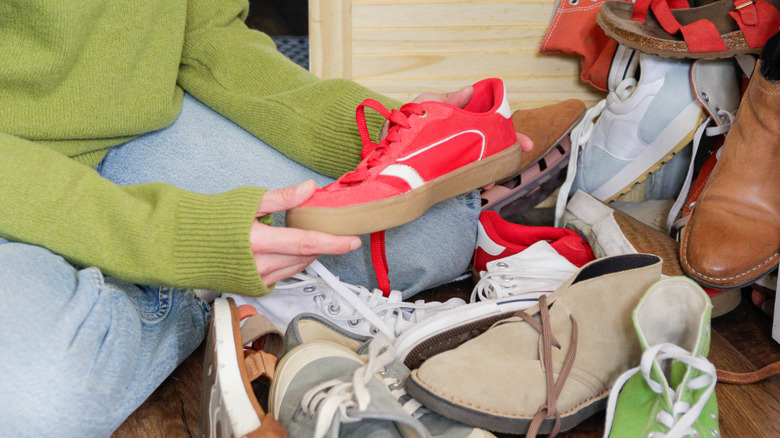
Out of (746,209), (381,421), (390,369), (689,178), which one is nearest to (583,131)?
(689,178)

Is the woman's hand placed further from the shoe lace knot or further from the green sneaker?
the green sneaker

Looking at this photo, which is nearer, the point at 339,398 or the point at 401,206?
the point at 339,398

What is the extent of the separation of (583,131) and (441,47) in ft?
1.30

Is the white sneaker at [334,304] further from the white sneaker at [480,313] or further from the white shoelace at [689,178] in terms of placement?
the white shoelace at [689,178]

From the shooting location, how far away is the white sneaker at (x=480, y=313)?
0.81 meters

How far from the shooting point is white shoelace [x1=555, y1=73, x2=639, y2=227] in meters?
1.15

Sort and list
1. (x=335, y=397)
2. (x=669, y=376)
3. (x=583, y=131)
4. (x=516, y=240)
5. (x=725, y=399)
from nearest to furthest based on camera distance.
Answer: (x=335, y=397) < (x=669, y=376) < (x=725, y=399) < (x=516, y=240) < (x=583, y=131)

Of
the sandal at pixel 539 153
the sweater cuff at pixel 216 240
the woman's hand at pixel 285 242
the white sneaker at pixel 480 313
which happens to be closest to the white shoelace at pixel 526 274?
the white sneaker at pixel 480 313

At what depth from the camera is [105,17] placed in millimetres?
839

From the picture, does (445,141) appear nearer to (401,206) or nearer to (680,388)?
(401,206)

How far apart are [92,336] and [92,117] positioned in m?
0.34

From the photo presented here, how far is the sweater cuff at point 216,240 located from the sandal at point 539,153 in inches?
24.1

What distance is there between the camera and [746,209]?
88cm

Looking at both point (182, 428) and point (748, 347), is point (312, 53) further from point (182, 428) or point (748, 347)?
point (748, 347)
